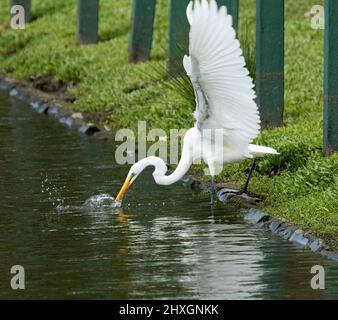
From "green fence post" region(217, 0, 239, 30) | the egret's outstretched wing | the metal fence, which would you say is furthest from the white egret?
"green fence post" region(217, 0, 239, 30)

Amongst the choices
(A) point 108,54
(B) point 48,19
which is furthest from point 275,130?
(B) point 48,19

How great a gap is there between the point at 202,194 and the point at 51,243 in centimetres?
255

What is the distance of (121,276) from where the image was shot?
10461mm

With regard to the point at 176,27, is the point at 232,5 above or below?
above

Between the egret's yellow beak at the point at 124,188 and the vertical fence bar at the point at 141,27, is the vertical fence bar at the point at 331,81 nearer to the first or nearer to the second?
the egret's yellow beak at the point at 124,188

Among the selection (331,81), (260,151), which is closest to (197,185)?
(260,151)

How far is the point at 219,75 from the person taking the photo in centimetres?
1202

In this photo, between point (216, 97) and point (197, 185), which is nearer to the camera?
point (216, 97)

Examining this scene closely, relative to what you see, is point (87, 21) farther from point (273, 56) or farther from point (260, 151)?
point (260, 151)

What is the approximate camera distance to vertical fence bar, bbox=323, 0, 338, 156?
13.6 m

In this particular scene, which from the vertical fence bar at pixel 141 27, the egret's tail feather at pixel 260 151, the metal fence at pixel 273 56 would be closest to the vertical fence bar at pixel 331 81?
the metal fence at pixel 273 56

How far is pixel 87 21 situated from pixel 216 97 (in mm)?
12465

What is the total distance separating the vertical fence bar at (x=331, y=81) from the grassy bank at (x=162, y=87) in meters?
0.19

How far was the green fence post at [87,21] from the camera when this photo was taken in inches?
965
